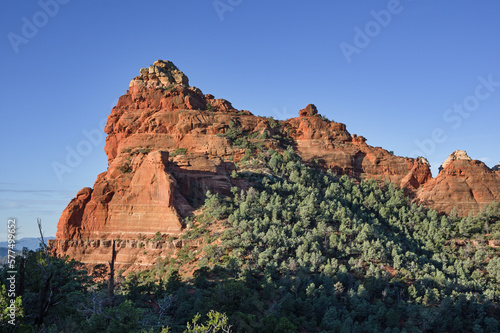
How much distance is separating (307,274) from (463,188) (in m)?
39.0

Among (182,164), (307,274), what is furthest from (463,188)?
(182,164)

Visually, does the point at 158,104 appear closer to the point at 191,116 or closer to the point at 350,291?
the point at 191,116

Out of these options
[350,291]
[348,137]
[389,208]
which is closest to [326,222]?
[350,291]

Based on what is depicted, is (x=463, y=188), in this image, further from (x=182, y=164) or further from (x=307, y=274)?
(x=182, y=164)

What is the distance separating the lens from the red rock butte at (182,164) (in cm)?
5409

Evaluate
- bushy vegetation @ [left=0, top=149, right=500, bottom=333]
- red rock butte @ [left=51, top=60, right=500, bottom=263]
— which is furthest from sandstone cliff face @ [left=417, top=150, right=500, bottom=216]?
bushy vegetation @ [left=0, top=149, right=500, bottom=333]

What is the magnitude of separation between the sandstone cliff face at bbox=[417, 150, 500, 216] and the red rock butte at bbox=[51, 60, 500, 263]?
17 cm

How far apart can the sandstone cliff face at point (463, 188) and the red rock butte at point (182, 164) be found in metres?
0.17

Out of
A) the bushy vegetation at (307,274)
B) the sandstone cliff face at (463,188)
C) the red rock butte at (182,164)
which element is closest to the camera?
the bushy vegetation at (307,274)

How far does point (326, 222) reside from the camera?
55.3 m

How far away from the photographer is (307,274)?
1777 inches

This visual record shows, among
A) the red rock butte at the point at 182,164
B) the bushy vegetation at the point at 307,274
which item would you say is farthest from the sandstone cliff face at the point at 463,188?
the bushy vegetation at the point at 307,274

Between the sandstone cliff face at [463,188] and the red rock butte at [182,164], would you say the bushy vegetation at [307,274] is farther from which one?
the red rock butte at [182,164]

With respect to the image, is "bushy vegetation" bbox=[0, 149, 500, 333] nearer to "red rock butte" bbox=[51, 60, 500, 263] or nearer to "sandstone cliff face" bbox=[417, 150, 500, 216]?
"sandstone cliff face" bbox=[417, 150, 500, 216]
